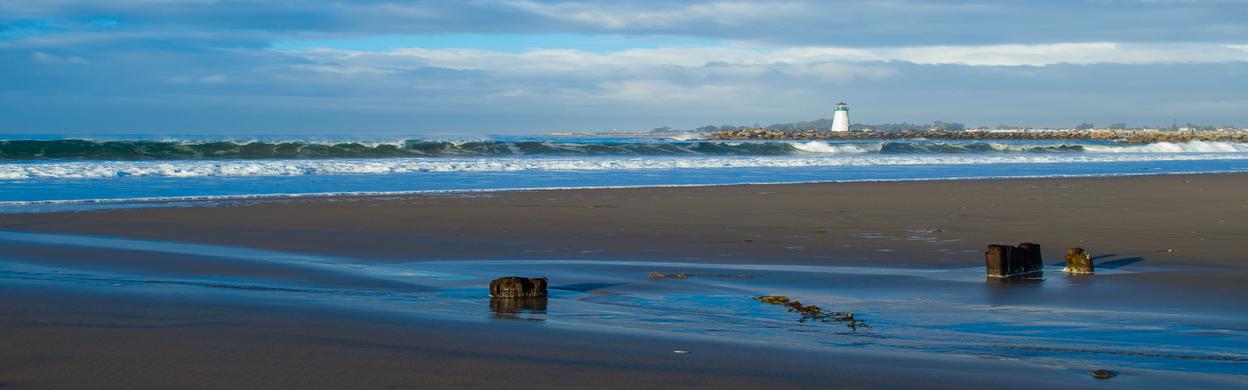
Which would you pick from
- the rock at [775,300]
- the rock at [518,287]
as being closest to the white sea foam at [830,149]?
the rock at [775,300]

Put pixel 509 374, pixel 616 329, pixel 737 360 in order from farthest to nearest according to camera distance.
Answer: pixel 616 329 → pixel 737 360 → pixel 509 374

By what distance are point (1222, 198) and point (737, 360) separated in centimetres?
1326

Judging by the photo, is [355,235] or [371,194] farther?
[371,194]

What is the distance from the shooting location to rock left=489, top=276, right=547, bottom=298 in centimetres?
590

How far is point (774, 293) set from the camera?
21.0 ft

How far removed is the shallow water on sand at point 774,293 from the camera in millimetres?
4684

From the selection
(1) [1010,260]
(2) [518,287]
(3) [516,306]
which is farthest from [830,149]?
(3) [516,306]

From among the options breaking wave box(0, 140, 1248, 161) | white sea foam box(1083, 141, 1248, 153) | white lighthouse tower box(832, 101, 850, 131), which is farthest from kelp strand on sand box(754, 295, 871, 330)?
white lighthouse tower box(832, 101, 850, 131)

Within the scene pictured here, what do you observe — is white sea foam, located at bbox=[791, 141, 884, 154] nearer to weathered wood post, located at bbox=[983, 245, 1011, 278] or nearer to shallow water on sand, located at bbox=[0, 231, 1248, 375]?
shallow water on sand, located at bbox=[0, 231, 1248, 375]

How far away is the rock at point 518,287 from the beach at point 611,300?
0.44 feet

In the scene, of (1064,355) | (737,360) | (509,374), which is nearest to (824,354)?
(737,360)

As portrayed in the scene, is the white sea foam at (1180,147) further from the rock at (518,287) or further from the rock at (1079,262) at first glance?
the rock at (518,287)

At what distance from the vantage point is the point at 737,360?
Answer: 13.9 ft

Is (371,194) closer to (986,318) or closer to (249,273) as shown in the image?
(249,273)
